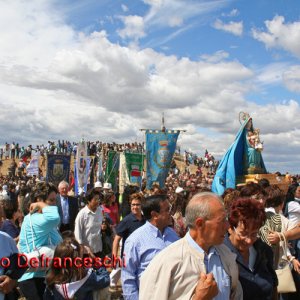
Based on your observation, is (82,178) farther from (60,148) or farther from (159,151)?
(60,148)

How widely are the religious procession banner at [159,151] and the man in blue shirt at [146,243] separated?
31.1ft

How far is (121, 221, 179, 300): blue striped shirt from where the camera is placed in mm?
3489

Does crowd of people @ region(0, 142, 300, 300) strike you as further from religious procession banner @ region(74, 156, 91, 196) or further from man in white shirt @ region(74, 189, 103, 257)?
religious procession banner @ region(74, 156, 91, 196)

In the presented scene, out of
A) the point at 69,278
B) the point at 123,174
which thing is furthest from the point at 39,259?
the point at 123,174

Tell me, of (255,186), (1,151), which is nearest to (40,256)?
(255,186)

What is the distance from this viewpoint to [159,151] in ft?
44.8

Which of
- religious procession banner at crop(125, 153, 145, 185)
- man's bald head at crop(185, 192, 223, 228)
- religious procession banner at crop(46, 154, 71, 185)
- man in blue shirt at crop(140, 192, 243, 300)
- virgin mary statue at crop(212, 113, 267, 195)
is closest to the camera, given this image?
man in blue shirt at crop(140, 192, 243, 300)

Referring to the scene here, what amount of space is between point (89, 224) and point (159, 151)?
7501mm

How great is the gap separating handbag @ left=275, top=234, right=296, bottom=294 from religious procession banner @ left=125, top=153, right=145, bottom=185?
11347 millimetres

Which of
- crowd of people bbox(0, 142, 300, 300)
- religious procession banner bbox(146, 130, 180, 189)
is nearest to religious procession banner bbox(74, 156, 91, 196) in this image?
religious procession banner bbox(146, 130, 180, 189)

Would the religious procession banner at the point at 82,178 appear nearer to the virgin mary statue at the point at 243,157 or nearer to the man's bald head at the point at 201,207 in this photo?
the virgin mary statue at the point at 243,157

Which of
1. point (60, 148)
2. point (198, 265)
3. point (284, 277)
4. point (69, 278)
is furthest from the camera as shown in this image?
point (60, 148)

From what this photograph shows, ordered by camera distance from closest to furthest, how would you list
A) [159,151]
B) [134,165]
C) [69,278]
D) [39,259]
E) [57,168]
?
1. [69,278]
2. [39,259]
3. [159,151]
4. [57,168]
5. [134,165]

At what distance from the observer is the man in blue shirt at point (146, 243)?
11.5 feet
